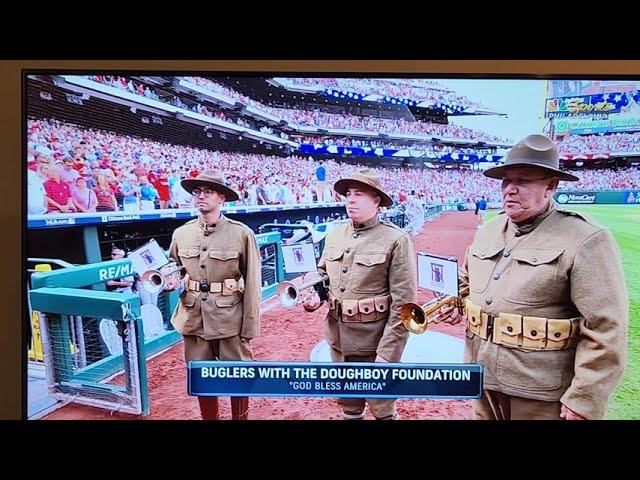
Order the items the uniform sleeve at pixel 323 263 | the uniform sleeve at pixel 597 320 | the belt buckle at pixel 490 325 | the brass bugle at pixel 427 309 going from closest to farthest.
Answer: the uniform sleeve at pixel 597 320, the belt buckle at pixel 490 325, the brass bugle at pixel 427 309, the uniform sleeve at pixel 323 263

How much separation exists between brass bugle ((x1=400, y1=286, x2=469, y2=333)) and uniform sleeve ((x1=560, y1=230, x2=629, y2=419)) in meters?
0.53

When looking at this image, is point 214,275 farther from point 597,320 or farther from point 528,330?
point 597,320

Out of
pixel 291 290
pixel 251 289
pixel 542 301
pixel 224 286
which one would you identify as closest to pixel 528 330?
pixel 542 301

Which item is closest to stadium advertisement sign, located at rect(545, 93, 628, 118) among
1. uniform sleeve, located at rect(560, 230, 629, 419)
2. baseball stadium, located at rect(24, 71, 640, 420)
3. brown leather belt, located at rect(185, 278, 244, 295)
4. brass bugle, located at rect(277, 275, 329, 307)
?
baseball stadium, located at rect(24, 71, 640, 420)

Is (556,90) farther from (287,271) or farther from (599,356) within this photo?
(287,271)

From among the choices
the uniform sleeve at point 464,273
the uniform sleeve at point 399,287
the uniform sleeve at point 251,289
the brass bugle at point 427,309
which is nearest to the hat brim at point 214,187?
the uniform sleeve at point 251,289

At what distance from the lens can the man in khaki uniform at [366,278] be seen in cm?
282

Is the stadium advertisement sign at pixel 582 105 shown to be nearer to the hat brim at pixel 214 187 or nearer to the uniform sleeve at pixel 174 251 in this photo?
the hat brim at pixel 214 187

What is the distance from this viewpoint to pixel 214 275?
2.89 metres

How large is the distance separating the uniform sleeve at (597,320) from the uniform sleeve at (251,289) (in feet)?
4.73

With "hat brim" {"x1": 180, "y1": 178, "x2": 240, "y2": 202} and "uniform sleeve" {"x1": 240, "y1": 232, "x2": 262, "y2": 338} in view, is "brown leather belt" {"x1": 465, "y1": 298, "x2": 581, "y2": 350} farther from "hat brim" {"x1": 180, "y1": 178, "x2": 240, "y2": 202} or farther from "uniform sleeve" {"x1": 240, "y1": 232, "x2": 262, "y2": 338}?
"hat brim" {"x1": 180, "y1": 178, "x2": 240, "y2": 202}

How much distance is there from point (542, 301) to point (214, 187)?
1.62 meters

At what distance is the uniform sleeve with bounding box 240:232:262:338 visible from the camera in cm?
289
